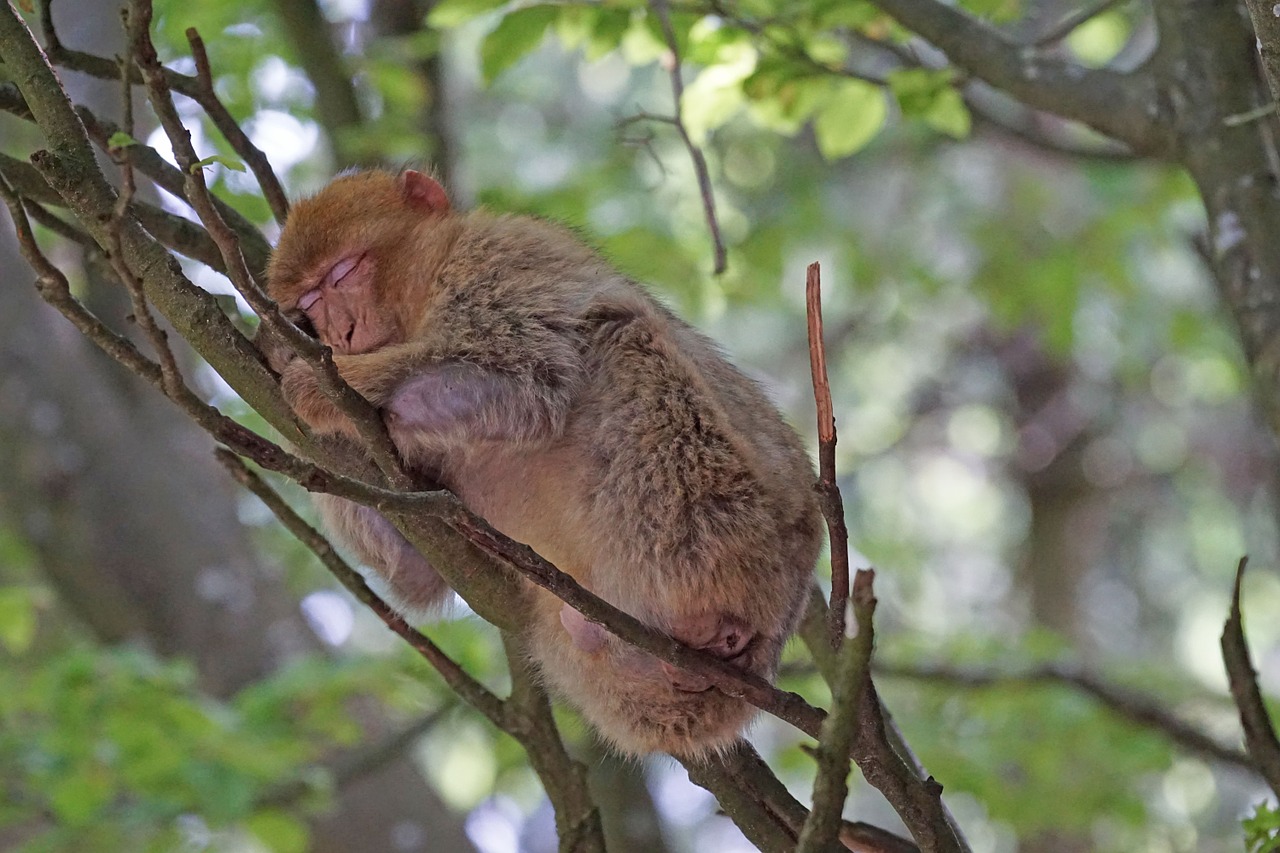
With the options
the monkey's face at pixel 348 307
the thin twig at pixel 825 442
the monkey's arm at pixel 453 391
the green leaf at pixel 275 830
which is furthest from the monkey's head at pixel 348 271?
the green leaf at pixel 275 830

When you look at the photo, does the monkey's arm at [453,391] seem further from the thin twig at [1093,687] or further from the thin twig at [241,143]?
the thin twig at [1093,687]

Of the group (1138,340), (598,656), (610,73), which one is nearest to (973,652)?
(598,656)

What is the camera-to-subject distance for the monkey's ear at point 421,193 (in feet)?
11.2

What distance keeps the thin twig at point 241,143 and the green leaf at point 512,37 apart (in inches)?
28.3

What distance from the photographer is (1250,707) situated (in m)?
2.83

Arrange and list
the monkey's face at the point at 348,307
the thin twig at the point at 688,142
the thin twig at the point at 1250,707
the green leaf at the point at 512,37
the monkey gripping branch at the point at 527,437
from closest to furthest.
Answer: the monkey gripping branch at the point at 527,437, the thin twig at the point at 1250,707, the monkey's face at the point at 348,307, the thin twig at the point at 688,142, the green leaf at the point at 512,37

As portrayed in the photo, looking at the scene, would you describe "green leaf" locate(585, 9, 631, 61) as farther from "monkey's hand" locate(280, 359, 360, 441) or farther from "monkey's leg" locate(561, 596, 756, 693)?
"monkey's leg" locate(561, 596, 756, 693)

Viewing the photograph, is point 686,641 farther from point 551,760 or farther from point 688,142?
point 688,142

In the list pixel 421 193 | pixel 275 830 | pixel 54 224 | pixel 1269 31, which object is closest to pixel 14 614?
pixel 275 830

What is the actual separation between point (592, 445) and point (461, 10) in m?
1.57

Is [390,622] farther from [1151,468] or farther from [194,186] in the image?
[1151,468]

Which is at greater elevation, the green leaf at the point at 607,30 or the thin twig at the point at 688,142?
the green leaf at the point at 607,30

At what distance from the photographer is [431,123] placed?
712 cm

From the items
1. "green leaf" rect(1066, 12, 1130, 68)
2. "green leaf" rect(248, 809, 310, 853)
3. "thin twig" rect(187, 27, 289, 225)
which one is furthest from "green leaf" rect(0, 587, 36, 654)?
"green leaf" rect(1066, 12, 1130, 68)
